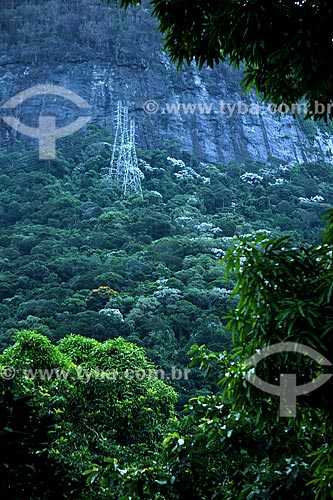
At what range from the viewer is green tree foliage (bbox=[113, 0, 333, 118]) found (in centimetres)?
245

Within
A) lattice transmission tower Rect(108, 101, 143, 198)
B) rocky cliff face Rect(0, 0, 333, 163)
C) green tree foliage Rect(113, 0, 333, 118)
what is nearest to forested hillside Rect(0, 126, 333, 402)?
lattice transmission tower Rect(108, 101, 143, 198)

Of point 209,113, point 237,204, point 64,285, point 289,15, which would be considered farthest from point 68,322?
point 209,113

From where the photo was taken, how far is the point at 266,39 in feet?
8.45

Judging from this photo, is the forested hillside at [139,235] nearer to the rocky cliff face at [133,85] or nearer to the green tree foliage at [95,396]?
the rocky cliff face at [133,85]

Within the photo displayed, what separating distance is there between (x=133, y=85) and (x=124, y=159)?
8862 mm

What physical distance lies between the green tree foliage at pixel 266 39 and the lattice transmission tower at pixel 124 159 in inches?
1312

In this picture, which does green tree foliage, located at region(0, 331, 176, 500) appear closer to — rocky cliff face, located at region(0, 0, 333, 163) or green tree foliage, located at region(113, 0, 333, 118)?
green tree foliage, located at region(113, 0, 333, 118)

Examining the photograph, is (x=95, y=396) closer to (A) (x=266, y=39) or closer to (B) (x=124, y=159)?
(A) (x=266, y=39)

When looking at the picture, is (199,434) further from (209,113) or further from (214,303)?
(209,113)

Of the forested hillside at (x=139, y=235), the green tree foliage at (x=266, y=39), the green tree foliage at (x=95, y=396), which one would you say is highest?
the green tree foliage at (x=266, y=39)

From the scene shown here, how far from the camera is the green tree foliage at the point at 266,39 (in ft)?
8.05

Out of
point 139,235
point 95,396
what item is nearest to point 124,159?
point 139,235

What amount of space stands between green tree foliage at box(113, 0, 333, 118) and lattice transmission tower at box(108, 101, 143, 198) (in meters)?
33.3

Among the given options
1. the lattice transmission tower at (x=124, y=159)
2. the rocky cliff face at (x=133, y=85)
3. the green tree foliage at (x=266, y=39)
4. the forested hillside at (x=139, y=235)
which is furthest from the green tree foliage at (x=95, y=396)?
the rocky cliff face at (x=133, y=85)
